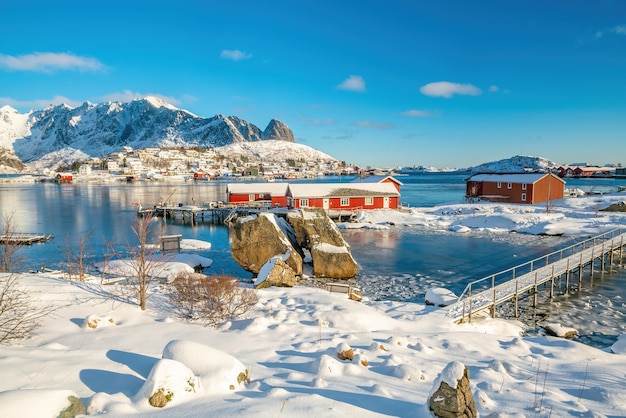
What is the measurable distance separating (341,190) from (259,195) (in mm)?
14254

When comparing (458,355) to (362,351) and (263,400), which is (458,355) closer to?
(362,351)

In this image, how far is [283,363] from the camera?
8758mm

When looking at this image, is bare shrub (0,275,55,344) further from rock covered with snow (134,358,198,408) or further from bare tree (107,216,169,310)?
rock covered with snow (134,358,198,408)

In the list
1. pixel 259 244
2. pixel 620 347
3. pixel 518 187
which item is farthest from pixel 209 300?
pixel 518 187

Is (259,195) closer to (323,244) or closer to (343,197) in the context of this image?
(343,197)

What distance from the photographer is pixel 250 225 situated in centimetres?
2531

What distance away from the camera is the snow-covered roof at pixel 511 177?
5703 cm

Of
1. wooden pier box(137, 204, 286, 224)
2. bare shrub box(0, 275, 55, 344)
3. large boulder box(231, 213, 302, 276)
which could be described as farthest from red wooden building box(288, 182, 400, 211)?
bare shrub box(0, 275, 55, 344)

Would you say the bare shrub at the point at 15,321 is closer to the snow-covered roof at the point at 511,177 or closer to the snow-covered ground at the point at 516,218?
the snow-covered ground at the point at 516,218

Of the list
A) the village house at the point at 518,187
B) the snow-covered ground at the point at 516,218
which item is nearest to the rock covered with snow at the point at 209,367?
the snow-covered ground at the point at 516,218

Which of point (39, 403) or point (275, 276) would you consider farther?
point (275, 276)

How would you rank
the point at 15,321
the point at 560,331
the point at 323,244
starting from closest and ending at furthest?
the point at 15,321 → the point at 560,331 → the point at 323,244

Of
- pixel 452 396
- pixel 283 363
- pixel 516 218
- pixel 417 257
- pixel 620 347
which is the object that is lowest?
pixel 417 257

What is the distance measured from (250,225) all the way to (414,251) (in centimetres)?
1474
